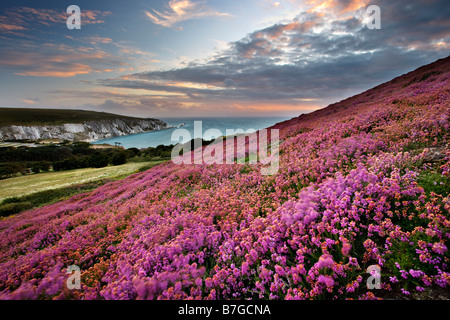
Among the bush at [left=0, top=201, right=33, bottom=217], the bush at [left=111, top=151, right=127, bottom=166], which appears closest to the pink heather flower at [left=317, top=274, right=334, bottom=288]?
the bush at [left=0, top=201, right=33, bottom=217]

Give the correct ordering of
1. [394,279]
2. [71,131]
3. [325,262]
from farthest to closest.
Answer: [71,131] → [325,262] → [394,279]

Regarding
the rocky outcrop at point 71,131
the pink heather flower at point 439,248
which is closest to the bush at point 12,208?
the pink heather flower at point 439,248

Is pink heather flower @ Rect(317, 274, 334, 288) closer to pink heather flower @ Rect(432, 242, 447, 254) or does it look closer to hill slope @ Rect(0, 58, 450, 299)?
hill slope @ Rect(0, 58, 450, 299)

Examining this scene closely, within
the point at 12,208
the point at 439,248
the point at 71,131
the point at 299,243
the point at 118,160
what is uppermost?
the point at 71,131

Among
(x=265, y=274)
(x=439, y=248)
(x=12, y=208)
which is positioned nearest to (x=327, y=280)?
(x=265, y=274)

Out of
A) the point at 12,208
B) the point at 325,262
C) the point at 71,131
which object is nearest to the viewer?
the point at 325,262

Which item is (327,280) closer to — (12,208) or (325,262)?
(325,262)

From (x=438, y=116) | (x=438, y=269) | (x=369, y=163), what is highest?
(x=438, y=116)

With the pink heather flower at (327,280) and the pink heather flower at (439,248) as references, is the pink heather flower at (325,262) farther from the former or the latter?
the pink heather flower at (439,248)

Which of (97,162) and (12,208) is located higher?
(97,162)
